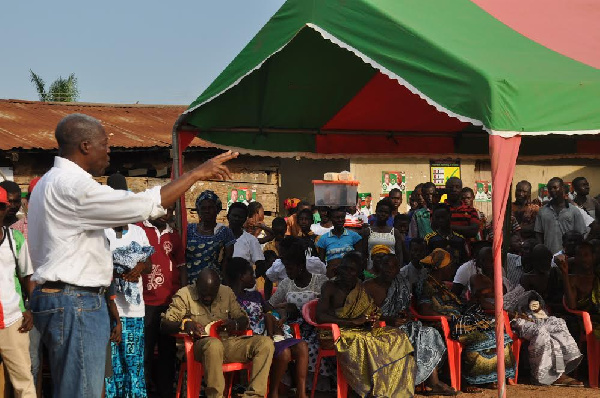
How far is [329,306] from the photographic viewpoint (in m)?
6.84

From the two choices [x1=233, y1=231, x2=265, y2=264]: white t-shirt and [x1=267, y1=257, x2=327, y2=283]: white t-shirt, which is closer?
[x1=267, y1=257, x2=327, y2=283]: white t-shirt

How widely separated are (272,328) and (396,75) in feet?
7.76

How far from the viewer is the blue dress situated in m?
7.18

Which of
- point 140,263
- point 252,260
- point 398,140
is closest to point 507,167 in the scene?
point 140,263

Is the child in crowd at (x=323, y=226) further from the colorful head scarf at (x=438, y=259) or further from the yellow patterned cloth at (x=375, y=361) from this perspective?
the yellow patterned cloth at (x=375, y=361)

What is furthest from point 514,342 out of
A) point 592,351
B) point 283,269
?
point 283,269

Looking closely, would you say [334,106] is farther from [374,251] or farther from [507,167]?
[507,167]

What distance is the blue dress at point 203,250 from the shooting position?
7184 mm

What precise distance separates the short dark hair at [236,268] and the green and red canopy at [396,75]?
1.24 meters

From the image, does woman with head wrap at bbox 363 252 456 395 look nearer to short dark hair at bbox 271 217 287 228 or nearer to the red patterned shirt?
the red patterned shirt

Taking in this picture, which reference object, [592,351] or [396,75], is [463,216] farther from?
[396,75]

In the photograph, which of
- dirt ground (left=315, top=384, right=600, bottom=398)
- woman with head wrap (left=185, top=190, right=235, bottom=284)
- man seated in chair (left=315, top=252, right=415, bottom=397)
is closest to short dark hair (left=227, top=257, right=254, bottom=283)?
woman with head wrap (left=185, top=190, right=235, bottom=284)

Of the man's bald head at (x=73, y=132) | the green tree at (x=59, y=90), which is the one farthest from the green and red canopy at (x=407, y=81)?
the green tree at (x=59, y=90)

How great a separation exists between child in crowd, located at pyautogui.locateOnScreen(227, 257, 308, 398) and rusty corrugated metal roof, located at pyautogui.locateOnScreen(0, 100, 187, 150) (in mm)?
7006
